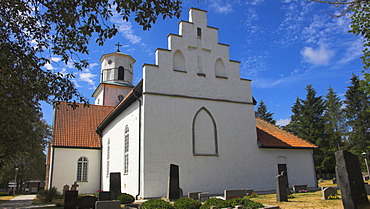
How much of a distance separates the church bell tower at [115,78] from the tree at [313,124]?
94.6ft

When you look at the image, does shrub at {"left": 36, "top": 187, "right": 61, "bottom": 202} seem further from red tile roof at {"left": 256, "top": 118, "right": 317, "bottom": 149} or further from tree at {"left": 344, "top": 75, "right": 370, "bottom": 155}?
tree at {"left": 344, "top": 75, "right": 370, "bottom": 155}

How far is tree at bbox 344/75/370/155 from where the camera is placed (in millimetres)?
39625

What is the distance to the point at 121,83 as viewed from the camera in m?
34.6

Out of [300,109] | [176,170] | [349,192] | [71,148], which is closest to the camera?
[349,192]

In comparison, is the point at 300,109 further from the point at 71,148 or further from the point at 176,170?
the point at 176,170

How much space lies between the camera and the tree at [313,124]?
43594 mm

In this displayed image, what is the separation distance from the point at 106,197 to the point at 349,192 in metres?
9.32

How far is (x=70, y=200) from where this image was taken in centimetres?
1224

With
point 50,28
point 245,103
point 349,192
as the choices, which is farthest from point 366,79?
point 50,28

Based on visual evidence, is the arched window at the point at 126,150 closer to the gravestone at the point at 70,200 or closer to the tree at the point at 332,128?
the gravestone at the point at 70,200

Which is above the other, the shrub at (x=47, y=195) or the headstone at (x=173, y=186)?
the headstone at (x=173, y=186)

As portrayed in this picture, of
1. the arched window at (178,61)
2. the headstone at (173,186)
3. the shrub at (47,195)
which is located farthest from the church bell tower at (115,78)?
the headstone at (173,186)

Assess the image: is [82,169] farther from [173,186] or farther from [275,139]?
[275,139]

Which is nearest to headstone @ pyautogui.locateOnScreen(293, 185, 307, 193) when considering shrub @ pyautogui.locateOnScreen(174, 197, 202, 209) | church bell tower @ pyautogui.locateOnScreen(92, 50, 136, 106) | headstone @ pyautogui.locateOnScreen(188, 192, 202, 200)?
headstone @ pyautogui.locateOnScreen(188, 192, 202, 200)
